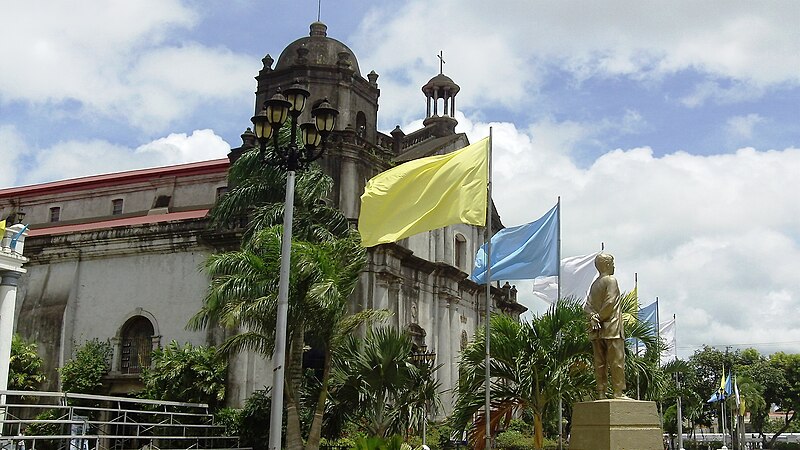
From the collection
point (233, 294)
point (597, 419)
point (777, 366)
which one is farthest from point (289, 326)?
point (777, 366)

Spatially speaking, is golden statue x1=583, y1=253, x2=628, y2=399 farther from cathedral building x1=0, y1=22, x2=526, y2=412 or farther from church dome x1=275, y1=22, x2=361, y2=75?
church dome x1=275, y1=22, x2=361, y2=75

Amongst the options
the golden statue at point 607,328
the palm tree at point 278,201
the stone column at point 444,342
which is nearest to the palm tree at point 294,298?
the palm tree at point 278,201

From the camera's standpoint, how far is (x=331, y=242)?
20422mm

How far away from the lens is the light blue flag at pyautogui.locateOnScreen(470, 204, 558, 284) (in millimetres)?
18797

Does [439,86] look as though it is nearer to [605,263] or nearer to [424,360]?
[424,360]

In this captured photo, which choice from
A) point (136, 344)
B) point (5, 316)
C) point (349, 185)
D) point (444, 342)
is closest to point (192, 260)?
point (136, 344)

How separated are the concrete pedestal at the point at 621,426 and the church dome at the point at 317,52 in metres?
21.0

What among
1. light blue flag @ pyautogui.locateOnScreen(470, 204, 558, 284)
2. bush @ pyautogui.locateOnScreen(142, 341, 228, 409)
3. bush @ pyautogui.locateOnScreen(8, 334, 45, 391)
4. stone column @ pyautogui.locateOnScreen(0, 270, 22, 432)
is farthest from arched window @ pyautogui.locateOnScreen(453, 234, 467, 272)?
stone column @ pyautogui.locateOnScreen(0, 270, 22, 432)

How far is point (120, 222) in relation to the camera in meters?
33.4

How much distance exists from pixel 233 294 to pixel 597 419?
31.1 feet

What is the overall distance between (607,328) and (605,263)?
91 cm

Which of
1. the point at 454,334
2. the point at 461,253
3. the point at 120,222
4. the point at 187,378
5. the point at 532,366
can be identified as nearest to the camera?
the point at 532,366

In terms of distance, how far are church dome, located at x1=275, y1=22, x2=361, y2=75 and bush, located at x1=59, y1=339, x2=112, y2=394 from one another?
11552 millimetres

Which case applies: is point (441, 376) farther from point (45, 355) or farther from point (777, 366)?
point (777, 366)
